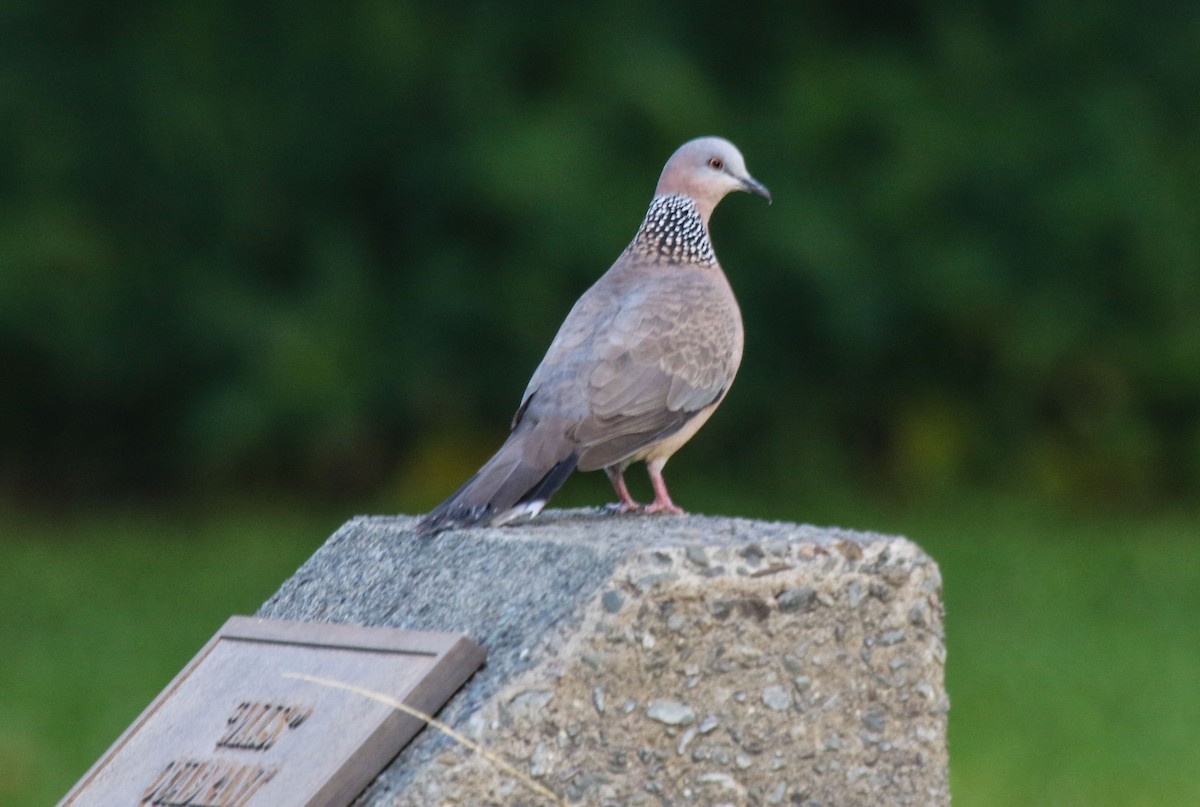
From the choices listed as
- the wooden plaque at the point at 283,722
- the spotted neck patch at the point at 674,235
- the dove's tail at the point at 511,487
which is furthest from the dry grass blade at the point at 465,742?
the spotted neck patch at the point at 674,235

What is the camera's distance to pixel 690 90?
1098 cm

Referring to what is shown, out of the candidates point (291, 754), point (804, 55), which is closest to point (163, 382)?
point (804, 55)

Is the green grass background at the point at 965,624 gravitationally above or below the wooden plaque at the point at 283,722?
below

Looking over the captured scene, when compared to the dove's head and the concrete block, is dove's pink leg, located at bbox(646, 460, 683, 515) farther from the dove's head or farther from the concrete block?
the dove's head

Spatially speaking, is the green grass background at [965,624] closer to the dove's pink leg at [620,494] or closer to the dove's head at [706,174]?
the dove's pink leg at [620,494]

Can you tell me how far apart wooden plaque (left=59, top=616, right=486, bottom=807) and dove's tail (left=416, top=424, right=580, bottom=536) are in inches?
11.7

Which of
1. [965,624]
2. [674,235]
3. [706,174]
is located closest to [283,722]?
[674,235]

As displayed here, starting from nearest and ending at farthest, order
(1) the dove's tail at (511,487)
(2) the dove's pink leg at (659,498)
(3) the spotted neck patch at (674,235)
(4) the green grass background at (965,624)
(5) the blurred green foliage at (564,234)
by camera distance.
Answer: (1) the dove's tail at (511,487), (2) the dove's pink leg at (659,498), (3) the spotted neck patch at (674,235), (4) the green grass background at (965,624), (5) the blurred green foliage at (564,234)

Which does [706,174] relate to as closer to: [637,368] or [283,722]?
[637,368]

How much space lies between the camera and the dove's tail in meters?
3.57

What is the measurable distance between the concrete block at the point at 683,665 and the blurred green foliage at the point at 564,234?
7.26m

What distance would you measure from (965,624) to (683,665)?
5.57m

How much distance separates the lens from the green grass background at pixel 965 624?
644cm

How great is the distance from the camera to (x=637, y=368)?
3.90 meters
